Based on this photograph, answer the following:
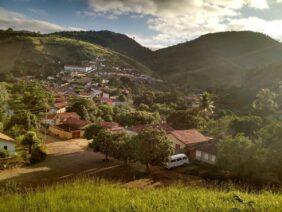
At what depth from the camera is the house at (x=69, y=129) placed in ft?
158

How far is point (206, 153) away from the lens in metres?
35.9

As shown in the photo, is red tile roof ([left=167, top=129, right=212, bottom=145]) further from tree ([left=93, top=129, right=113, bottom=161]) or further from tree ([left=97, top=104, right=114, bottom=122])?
tree ([left=97, top=104, right=114, bottom=122])

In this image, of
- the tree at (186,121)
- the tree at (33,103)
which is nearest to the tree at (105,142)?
the tree at (186,121)

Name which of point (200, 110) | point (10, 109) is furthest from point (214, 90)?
point (10, 109)

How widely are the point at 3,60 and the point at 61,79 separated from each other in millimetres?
41825

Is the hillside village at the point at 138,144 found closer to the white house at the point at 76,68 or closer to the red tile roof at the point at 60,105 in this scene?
the red tile roof at the point at 60,105

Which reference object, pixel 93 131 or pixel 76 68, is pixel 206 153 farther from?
pixel 76 68

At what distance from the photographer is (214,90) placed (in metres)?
107

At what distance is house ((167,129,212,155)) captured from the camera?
38.8 m

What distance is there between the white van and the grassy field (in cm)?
2484

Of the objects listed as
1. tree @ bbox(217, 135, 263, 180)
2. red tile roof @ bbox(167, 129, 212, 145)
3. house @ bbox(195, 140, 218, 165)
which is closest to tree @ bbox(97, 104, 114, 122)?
red tile roof @ bbox(167, 129, 212, 145)

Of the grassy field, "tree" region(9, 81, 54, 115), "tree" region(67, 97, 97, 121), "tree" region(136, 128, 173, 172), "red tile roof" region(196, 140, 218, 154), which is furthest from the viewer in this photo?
"tree" region(9, 81, 54, 115)

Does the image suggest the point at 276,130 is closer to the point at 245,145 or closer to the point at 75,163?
the point at 245,145

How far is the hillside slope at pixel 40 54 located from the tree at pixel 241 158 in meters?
106
